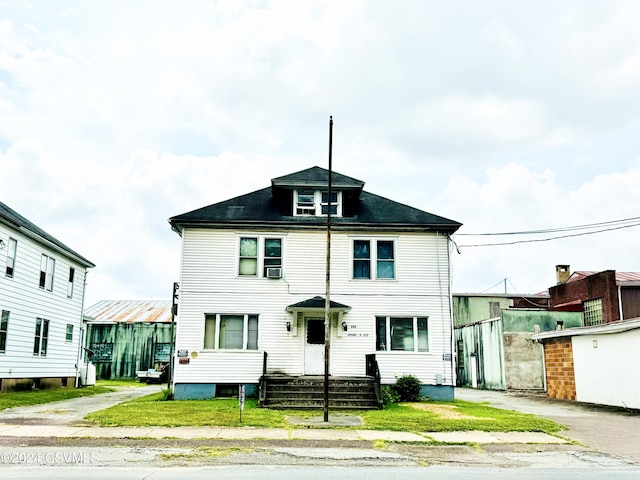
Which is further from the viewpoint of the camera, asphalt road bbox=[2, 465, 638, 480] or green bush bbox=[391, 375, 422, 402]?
green bush bbox=[391, 375, 422, 402]

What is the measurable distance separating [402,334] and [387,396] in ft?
9.67

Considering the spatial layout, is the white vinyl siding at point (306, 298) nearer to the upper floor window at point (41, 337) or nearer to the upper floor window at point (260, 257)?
the upper floor window at point (260, 257)

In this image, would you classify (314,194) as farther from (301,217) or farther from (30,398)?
(30,398)

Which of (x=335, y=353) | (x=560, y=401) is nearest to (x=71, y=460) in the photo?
(x=335, y=353)

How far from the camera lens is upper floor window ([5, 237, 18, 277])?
23.7 meters

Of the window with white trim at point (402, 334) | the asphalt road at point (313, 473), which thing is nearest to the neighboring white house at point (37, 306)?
the window with white trim at point (402, 334)

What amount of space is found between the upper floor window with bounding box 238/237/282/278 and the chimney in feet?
84.5

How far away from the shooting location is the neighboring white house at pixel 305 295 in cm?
2122

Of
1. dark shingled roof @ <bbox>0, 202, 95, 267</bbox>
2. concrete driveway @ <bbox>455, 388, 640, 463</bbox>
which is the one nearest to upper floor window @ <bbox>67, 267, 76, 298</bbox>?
dark shingled roof @ <bbox>0, 202, 95, 267</bbox>

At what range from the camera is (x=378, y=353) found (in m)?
21.6

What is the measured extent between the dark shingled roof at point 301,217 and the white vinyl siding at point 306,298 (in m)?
0.40

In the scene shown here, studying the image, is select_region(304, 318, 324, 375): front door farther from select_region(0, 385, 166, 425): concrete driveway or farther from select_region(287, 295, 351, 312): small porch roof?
select_region(0, 385, 166, 425): concrete driveway

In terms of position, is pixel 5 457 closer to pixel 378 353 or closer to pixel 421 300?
pixel 378 353

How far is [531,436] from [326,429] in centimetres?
462
